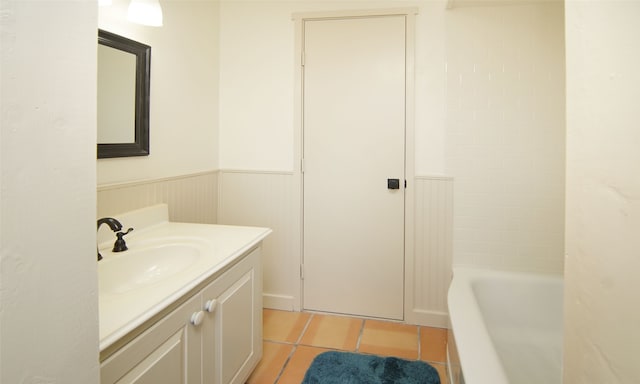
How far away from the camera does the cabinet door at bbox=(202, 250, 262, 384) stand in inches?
61.4

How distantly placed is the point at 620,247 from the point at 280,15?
2.79 meters

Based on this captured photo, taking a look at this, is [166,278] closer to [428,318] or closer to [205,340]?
[205,340]

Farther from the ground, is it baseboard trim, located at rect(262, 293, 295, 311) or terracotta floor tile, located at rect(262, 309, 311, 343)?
baseboard trim, located at rect(262, 293, 295, 311)

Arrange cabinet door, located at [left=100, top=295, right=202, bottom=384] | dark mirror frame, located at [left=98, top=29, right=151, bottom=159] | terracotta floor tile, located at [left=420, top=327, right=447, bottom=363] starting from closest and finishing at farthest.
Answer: cabinet door, located at [left=100, top=295, right=202, bottom=384]
dark mirror frame, located at [left=98, top=29, right=151, bottom=159]
terracotta floor tile, located at [left=420, top=327, right=447, bottom=363]

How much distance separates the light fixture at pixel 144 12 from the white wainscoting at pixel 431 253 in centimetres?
183

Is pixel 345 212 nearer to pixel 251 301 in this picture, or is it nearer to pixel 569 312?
pixel 251 301

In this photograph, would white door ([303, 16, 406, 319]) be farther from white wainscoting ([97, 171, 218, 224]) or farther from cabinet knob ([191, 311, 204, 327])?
cabinet knob ([191, 311, 204, 327])

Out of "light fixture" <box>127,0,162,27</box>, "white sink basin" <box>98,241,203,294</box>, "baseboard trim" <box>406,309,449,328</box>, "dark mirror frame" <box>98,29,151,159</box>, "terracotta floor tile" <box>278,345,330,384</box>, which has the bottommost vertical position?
"terracotta floor tile" <box>278,345,330,384</box>

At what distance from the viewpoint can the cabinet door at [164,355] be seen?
3.49 feet

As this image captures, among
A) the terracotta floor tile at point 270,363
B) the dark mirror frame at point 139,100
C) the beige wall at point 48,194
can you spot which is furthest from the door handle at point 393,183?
the beige wall at point 48,194

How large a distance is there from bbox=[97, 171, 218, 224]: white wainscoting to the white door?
0.71 m

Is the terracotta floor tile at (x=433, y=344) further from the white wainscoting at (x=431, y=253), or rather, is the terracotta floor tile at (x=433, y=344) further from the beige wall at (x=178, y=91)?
the beige wall at (x=178, y=91)

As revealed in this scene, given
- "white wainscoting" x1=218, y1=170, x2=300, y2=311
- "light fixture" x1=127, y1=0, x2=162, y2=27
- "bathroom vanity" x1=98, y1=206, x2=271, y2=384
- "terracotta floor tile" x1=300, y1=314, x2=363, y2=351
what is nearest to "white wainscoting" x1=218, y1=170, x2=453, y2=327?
"white wainscoting" x1=218, y1=170, x2=300, y2=311

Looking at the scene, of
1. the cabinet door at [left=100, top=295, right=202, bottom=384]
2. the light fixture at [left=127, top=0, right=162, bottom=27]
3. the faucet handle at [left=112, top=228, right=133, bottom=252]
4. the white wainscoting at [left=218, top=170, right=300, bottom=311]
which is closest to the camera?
the cabinet door at [left=100, top=295, right=202, bottom=384]
